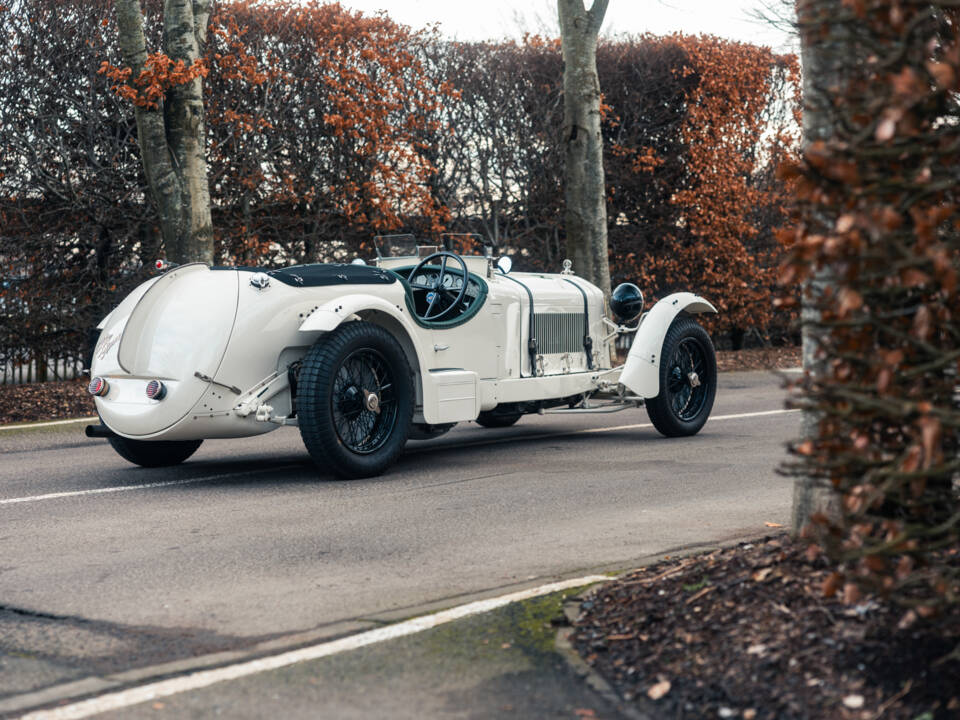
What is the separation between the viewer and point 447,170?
665 inches

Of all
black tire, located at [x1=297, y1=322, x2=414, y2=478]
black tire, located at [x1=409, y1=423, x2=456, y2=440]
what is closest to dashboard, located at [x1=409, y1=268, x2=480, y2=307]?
black tire, located at [x1=409, y1=423, x2=456, y2=440]

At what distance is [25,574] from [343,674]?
89.8 inches

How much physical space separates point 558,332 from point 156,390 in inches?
147

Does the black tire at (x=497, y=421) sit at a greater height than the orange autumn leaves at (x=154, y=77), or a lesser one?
lesser

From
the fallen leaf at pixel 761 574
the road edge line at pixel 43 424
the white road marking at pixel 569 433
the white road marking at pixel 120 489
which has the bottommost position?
the white road marking at pixel 569 433

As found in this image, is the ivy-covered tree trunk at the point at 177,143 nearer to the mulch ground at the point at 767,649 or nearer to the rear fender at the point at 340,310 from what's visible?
the rear fender at the point at 340,310

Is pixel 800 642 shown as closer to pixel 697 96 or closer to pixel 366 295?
pixel 366 295

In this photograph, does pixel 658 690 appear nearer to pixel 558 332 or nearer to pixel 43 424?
pixel 558 332

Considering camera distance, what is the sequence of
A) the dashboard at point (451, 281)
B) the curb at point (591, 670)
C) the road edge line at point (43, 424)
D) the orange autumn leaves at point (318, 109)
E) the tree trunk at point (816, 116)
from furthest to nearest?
the orange autumn leaves at point (318, 109) → the road edge line at point (43, 424) → the dashboard at point (451, 281) → the curb at point (591, 670) → the tree trunk at point (816, 116)

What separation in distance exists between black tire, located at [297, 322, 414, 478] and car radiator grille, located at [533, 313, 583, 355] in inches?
73.1

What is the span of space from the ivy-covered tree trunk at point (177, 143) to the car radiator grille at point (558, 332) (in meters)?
Answer: 4.79

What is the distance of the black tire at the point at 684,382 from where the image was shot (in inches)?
386

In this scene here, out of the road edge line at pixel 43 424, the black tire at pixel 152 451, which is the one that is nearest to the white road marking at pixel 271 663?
the black tire at pixel 152 451

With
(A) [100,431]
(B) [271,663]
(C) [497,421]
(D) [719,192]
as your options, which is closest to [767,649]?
(B) [271,663]
